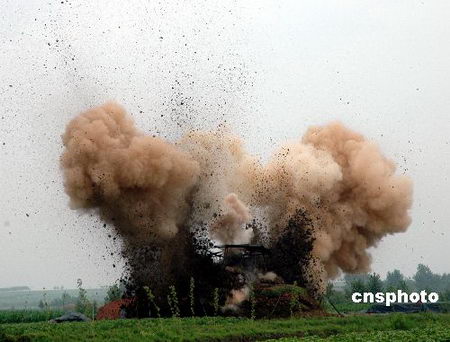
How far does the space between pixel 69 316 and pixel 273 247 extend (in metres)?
14.6

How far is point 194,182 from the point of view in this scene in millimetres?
40219

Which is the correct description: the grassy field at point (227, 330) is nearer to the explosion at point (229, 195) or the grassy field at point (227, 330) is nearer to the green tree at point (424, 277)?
the explosion at point (229, 195)

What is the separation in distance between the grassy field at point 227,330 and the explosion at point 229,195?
8256mm

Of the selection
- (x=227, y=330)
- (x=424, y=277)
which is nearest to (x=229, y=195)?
(x=227, y=330)

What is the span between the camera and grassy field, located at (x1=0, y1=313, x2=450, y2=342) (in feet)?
78.3

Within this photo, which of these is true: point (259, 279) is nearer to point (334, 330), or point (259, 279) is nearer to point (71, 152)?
point (334, 330)

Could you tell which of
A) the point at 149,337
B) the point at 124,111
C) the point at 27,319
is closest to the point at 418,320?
the point at 149,337

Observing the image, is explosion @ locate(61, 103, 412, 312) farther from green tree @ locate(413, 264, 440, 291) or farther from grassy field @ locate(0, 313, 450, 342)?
green tree @ locate(413, 264, 440, 291)

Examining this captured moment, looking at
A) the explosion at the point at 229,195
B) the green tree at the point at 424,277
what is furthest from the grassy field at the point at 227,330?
the green tree at the point at 424,277

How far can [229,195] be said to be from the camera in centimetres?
4325

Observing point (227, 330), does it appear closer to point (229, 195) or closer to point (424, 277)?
point (229, 195)

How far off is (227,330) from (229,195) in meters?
16.7

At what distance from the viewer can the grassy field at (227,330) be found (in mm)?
23878

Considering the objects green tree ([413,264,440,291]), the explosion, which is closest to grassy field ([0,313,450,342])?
the explosion
